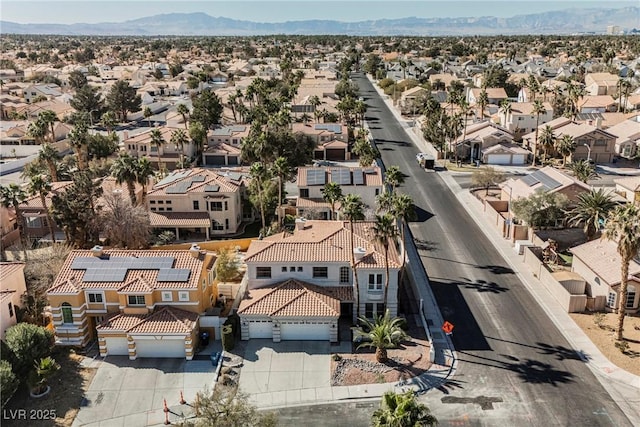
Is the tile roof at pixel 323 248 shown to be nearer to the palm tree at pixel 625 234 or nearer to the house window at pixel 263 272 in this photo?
the house window at pixel 263 272

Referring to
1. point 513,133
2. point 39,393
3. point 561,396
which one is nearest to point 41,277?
point 39,393

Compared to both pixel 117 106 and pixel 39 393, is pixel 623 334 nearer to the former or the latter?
pixel 39 393

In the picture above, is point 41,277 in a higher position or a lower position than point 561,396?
higher

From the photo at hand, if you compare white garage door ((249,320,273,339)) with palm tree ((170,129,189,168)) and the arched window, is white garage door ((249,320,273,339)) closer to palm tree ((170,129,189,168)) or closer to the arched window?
the arched window

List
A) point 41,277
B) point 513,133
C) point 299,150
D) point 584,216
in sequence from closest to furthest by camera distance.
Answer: point 41,277
point 584,216
point 299,150
point 513,133

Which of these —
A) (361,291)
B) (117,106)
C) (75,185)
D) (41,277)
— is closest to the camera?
(361,291)

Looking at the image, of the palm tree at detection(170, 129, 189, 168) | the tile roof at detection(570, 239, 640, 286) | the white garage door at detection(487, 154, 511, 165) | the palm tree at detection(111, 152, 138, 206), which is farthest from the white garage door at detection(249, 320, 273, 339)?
the white garage door at detection(487, 154, 511, 165)

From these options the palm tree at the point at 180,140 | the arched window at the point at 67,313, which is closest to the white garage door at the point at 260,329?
the arched window at the point at 67,313

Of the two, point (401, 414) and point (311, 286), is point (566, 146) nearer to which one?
point (311, 286)
